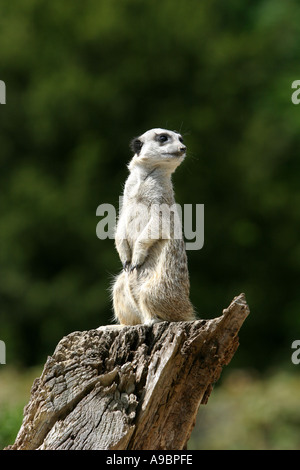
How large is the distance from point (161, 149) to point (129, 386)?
2229 mm

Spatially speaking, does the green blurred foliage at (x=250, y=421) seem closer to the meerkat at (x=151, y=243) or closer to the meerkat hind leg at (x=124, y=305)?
the meerkat hind leg at (x=124, y=305)

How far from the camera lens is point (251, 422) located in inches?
478

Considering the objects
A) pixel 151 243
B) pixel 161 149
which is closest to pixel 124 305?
pixel 151 243

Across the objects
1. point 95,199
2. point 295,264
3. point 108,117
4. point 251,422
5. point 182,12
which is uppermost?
point 182,12

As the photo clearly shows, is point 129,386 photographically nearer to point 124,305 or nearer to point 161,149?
point 124,305

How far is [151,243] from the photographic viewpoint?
690cm

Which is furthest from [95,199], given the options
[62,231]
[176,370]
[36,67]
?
[176,370]

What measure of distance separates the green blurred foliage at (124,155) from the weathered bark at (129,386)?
32.1 feet

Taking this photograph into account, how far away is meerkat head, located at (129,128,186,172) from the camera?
6.85m

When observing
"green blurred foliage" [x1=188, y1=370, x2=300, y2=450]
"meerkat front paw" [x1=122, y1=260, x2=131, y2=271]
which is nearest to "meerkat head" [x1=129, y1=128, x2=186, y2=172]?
"meerkat front paw" [x1=122, y1=260, x2=131, y2=271]

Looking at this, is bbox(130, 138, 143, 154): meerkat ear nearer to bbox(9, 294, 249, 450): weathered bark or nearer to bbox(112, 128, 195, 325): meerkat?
bbox(112, 128, 195, 325): meerkat

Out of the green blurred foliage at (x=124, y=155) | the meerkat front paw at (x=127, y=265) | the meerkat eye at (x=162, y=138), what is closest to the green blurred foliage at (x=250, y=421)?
the green blurred foliage at (x=124, y=155)

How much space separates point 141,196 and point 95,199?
31.5ft
